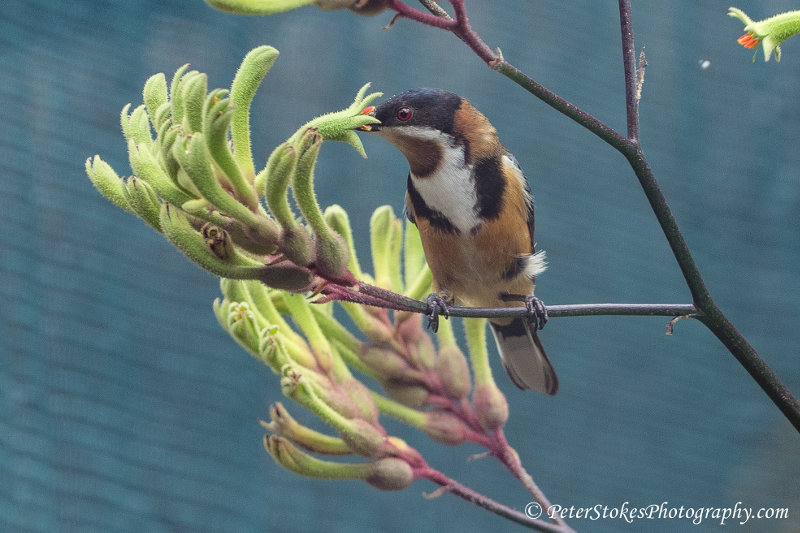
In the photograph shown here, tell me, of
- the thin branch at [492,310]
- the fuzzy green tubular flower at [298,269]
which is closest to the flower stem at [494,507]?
the fuzzy green tubular flower at [298,269]

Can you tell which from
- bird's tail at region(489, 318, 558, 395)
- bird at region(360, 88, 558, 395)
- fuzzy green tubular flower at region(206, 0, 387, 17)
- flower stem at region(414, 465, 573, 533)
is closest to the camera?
fuzzy green tubular flower at region(206, 0, 387, 17)

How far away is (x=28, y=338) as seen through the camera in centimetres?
106

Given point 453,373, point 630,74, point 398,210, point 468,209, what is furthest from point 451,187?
point 398,210

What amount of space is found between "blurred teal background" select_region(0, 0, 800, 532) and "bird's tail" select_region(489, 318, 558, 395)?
1.87 ft

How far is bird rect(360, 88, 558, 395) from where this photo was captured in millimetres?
496

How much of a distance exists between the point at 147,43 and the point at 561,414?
0.84m

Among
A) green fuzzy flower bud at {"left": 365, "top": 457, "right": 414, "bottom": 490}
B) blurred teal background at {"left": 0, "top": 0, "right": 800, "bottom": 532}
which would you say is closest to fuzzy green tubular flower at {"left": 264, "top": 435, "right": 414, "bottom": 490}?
green fuzzy flower bud at {"left": 365, "top": 457, "right": 414, "bottom": 490}

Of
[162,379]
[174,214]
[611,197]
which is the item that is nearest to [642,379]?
[611,197]

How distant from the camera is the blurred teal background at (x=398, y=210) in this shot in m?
1.10

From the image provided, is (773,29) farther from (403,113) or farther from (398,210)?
(398,210)

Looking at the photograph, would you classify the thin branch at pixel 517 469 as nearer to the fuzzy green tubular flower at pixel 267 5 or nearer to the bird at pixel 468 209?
the bird at pixel 468 209

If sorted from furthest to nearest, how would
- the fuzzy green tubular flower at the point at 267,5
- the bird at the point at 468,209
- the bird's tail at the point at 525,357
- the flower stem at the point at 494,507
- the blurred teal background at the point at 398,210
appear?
the blurred teal background at the point at 398,210
the bird's tail at the point at 525,357
the bird at the point at 468,209
the flower stem at the point at 494,507
the fuzzy green tubular flower at the point at 267,5

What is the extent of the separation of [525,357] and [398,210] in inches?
30.7

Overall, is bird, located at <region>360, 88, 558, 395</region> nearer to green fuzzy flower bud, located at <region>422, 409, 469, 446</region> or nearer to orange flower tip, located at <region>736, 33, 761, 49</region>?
green fuzzy flower bud, located at <region>422, 409, 469, 446</region>
